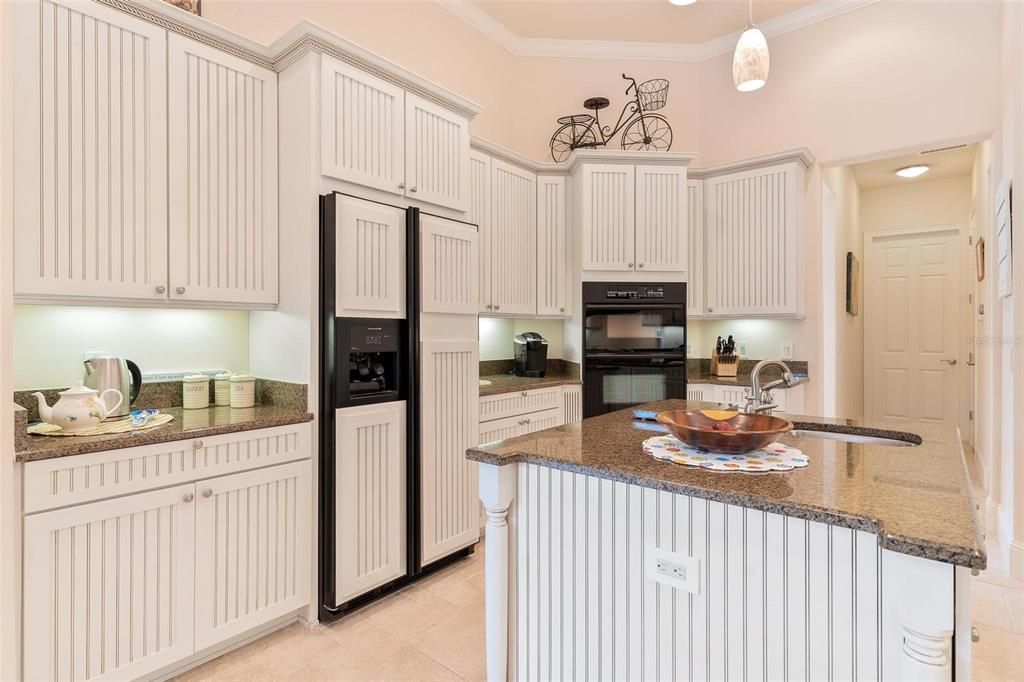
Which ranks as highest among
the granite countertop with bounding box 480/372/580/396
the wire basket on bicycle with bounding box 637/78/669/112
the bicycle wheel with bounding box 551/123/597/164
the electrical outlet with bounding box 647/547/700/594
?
the wire basket on bicycle with bounding box 637/78/669/112

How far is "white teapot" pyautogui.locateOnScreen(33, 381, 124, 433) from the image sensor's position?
1.73 meters

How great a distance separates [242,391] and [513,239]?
2009 millimetres

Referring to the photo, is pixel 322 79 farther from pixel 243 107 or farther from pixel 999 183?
pixel 999 183

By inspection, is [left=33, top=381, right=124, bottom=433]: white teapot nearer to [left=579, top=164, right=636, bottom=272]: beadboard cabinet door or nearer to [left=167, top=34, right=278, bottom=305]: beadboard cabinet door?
[left=167, top=34, right=278, bottom=305]: beadboard cabinet door

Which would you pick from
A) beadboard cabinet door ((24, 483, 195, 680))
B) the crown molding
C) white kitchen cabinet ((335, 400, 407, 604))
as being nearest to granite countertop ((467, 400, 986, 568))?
A: white kitchen cabinet ((335, 400, 407, 604))

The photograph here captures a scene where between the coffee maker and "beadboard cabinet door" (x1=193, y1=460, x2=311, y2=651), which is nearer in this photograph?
"beadboard cabinet door" (x1=193, y1=460, x2=311, y2=651)

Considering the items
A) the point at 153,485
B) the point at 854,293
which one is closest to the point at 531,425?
the point at 153,485

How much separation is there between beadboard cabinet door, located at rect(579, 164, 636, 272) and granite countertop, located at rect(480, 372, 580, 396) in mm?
815

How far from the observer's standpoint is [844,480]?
122cm

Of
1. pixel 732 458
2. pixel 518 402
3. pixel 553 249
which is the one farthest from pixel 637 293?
pixel 732 458

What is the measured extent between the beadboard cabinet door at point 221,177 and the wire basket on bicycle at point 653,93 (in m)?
2.82

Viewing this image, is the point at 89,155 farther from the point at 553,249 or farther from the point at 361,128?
the point at 553,249

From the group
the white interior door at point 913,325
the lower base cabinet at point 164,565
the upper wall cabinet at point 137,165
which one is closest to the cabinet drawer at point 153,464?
the lower base cabinet at point 164,565

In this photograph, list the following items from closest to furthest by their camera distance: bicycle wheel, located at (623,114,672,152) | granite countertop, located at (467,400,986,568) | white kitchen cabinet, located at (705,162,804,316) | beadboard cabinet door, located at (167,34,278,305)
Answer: granite countertop, located at (467,400,986,568) < beadboard cabinet door, located at (167,34,278,305) < white kitchen cabinet, located at (705,162,804,316) < bicycle wheel, located at (623,114,672,152)
